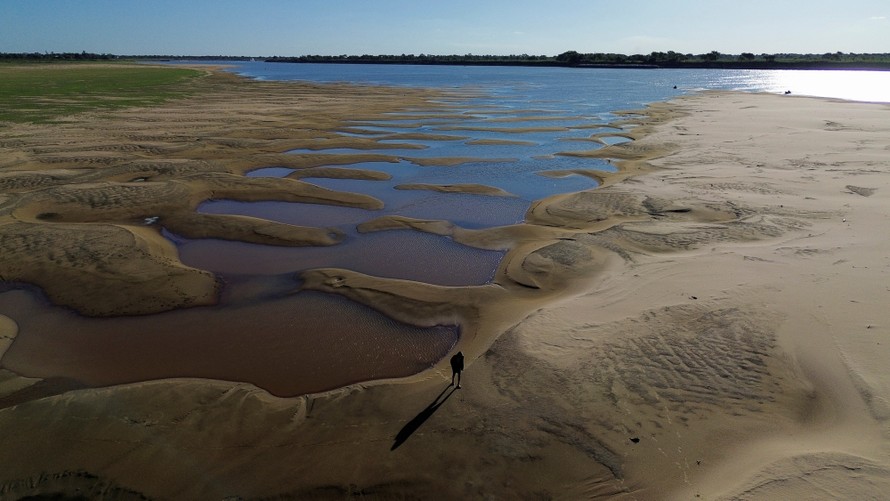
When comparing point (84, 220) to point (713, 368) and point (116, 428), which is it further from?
point (713, 368)

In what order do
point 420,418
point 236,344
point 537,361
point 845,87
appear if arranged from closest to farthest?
point 420,418, point 537,361, point 236,344, point 845,87

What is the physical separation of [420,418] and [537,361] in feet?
9.18

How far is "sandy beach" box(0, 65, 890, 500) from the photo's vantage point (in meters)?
7.02

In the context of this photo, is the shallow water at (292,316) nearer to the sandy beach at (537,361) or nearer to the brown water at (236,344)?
the brown water at (236,344)

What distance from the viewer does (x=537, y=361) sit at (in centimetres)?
955

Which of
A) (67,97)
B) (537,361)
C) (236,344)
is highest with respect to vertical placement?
(67,97)

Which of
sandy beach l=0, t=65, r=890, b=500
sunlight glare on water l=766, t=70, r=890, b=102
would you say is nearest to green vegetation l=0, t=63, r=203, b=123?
sandy beach l=0, t=65, r=890, b=500

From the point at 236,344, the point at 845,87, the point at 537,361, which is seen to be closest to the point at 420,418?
the point at 537,361

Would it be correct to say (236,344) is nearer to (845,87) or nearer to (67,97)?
(67,97)

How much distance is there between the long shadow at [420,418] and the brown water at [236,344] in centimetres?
117

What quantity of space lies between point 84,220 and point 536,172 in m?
20.8

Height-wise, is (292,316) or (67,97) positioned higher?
(67,97)

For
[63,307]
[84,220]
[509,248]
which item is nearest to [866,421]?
[509,248]

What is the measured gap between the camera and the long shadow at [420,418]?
763 centimetres
